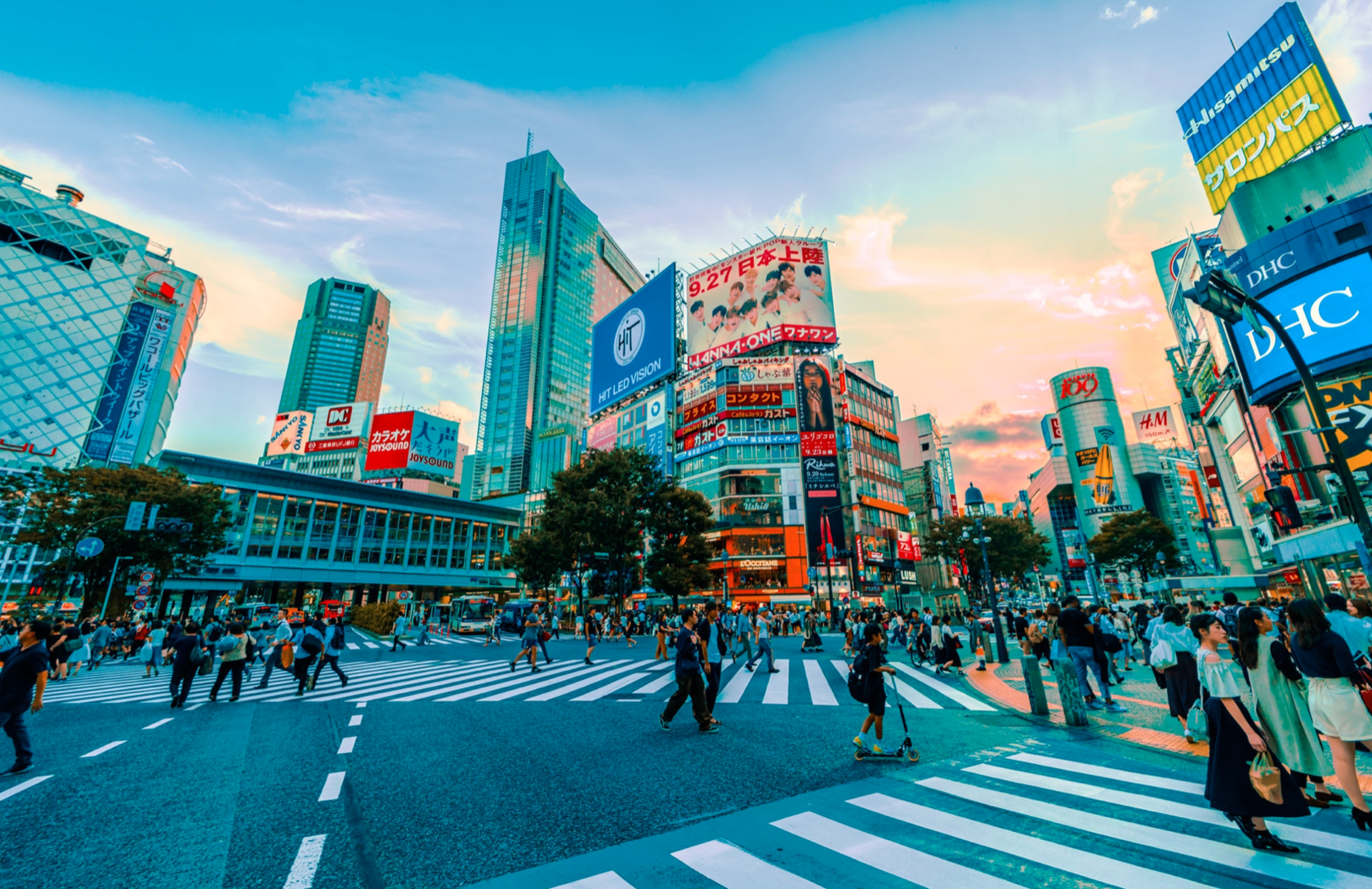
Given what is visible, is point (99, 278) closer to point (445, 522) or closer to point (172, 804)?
point (445, 522)

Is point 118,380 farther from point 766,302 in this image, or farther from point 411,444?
point 766,302

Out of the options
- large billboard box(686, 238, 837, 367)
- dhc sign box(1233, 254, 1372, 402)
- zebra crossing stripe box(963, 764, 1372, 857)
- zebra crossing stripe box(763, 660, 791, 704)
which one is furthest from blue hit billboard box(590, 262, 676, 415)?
zebra crossing stripe box(963, 764, 1372, 857)

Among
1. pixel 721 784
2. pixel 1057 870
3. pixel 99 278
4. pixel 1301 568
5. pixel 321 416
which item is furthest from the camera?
pixel 321 416

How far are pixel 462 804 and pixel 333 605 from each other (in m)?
62.7

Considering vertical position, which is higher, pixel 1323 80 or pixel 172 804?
pixel 1323 80

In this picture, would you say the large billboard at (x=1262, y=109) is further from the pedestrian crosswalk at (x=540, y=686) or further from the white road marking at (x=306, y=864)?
the white road marking at (x=306, y=864)

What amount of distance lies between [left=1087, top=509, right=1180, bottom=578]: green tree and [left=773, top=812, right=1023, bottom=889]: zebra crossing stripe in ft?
210

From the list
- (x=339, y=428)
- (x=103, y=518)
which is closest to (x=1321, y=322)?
(x=103, y=518)

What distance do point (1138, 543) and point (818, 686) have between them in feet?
193

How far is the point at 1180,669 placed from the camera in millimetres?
7320

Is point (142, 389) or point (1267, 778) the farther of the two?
point (142, 389)

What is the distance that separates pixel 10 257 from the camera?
5538 centimetres

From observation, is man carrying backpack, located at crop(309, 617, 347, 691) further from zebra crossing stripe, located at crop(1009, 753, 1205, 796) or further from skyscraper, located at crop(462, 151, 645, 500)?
skyscraper, located at crop(462, 151, 645, 500)

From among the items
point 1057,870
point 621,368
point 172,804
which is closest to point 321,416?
point 621,368
